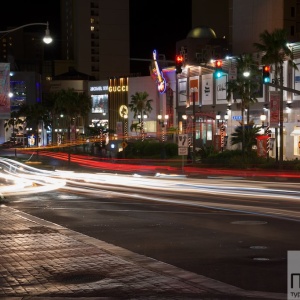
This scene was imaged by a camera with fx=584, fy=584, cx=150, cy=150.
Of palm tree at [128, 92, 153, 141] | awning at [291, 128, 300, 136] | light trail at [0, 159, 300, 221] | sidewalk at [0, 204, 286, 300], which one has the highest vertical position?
palm tree at [128, 92, 153, 141]

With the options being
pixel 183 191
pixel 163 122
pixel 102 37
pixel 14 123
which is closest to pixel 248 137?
pixel 183 191

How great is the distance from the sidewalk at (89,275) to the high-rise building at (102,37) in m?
139

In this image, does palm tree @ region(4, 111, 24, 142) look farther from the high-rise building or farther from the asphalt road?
the asphalt road

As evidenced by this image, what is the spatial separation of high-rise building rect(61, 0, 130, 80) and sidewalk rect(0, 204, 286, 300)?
5456 inches

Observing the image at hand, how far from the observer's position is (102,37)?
148750 mm

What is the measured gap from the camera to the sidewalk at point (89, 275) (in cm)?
793

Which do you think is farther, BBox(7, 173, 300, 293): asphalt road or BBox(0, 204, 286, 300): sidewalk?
BBox(7, 173, 300, 293): asphalt road

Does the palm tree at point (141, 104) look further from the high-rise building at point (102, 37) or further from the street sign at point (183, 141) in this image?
the high-rise building at point (102, 37)

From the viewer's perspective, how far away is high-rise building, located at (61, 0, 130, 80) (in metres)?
148

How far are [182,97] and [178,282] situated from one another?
6549 centimetres

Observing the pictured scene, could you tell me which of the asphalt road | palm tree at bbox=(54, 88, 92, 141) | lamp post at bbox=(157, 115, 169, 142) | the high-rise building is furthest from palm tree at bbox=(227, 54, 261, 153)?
the high-rise building

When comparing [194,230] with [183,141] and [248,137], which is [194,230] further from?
[248,137]

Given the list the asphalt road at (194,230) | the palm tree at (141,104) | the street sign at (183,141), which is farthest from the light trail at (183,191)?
the palm tree at (141,104)

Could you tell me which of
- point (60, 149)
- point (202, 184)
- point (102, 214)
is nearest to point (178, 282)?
point (102, 214)
